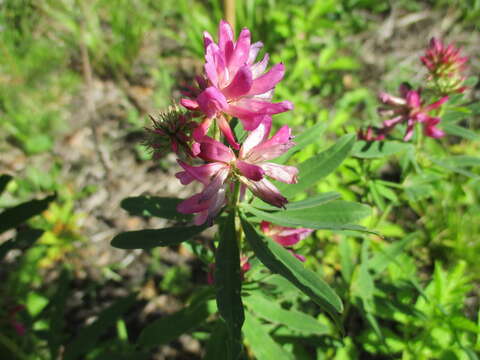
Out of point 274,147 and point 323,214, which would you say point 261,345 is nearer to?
point 323,214

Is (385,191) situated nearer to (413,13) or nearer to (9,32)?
(413,13)

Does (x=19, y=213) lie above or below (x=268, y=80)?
below

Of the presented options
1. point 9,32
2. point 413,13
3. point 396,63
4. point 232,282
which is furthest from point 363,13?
point 232,282

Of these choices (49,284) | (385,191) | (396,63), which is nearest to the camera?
(385,191)

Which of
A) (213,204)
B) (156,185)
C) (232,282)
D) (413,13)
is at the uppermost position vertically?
(413,13)

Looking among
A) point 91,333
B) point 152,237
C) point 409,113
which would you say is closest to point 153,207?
point 152,237

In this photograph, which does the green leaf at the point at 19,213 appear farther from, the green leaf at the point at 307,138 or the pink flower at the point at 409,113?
the pink flower at the point at 409,113
